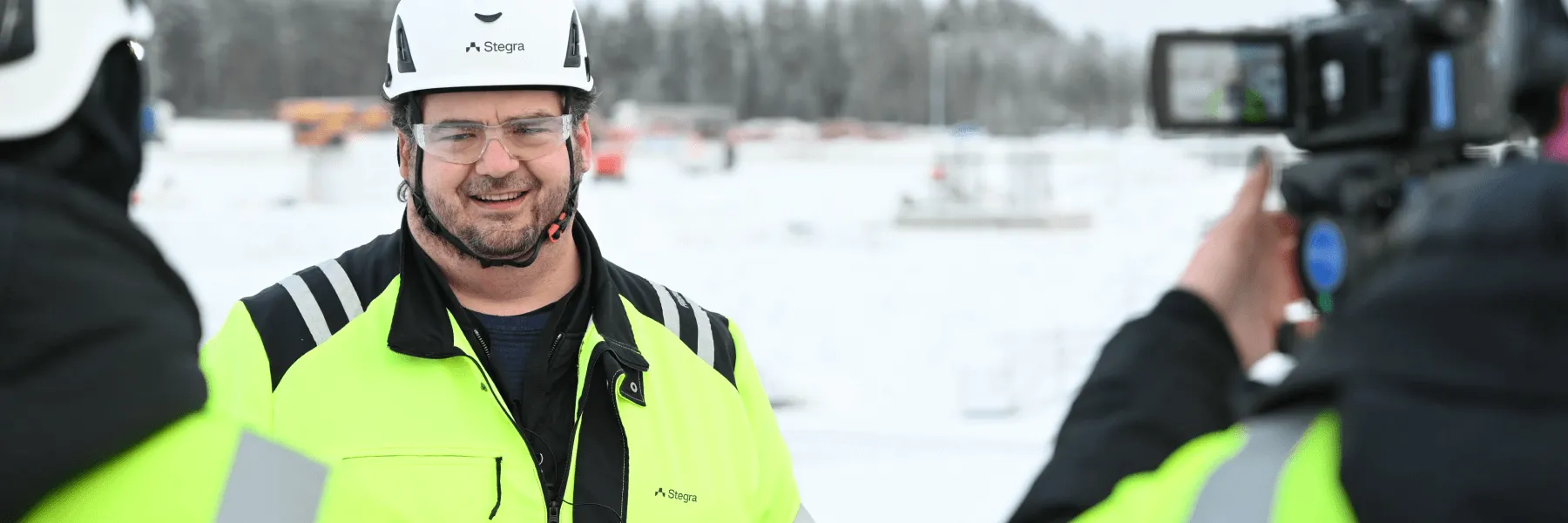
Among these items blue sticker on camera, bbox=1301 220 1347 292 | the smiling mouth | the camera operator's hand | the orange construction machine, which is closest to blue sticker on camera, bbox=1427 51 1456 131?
blue sticker on camera, bbox=1301 220 1347 292

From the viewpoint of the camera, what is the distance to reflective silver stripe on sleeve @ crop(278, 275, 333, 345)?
7.79ft

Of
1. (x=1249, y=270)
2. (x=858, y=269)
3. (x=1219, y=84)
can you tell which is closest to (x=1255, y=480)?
(x=1249, y=270)

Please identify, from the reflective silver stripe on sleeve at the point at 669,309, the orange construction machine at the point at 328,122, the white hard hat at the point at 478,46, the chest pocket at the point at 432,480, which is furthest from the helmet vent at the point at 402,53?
the orange construction machine at the point at 328,122

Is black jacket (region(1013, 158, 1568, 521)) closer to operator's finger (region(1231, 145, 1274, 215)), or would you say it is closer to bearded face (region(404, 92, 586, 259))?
operator's finger (region(1231, 145, 1274, 215))

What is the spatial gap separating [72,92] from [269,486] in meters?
0.35

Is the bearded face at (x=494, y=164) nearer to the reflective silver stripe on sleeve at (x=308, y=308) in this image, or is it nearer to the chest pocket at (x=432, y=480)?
the reflective silver stripe on sleeve at (x=308, y=308)

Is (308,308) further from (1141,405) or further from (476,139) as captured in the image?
(1141,405)

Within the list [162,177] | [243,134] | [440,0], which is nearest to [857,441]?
[440,0]

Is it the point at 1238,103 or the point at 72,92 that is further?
the point at 1238,103

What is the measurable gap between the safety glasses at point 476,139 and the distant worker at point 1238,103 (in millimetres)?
1367

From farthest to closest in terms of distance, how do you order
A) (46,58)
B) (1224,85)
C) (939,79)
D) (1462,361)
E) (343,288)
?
(939,79)
(343,288)
(1224,85)
(46,58)
(1462,361)

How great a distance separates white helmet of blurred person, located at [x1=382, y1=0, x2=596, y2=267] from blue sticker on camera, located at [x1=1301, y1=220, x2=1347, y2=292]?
1.48 m

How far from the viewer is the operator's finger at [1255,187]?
147 cm

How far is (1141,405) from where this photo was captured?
1176mm
